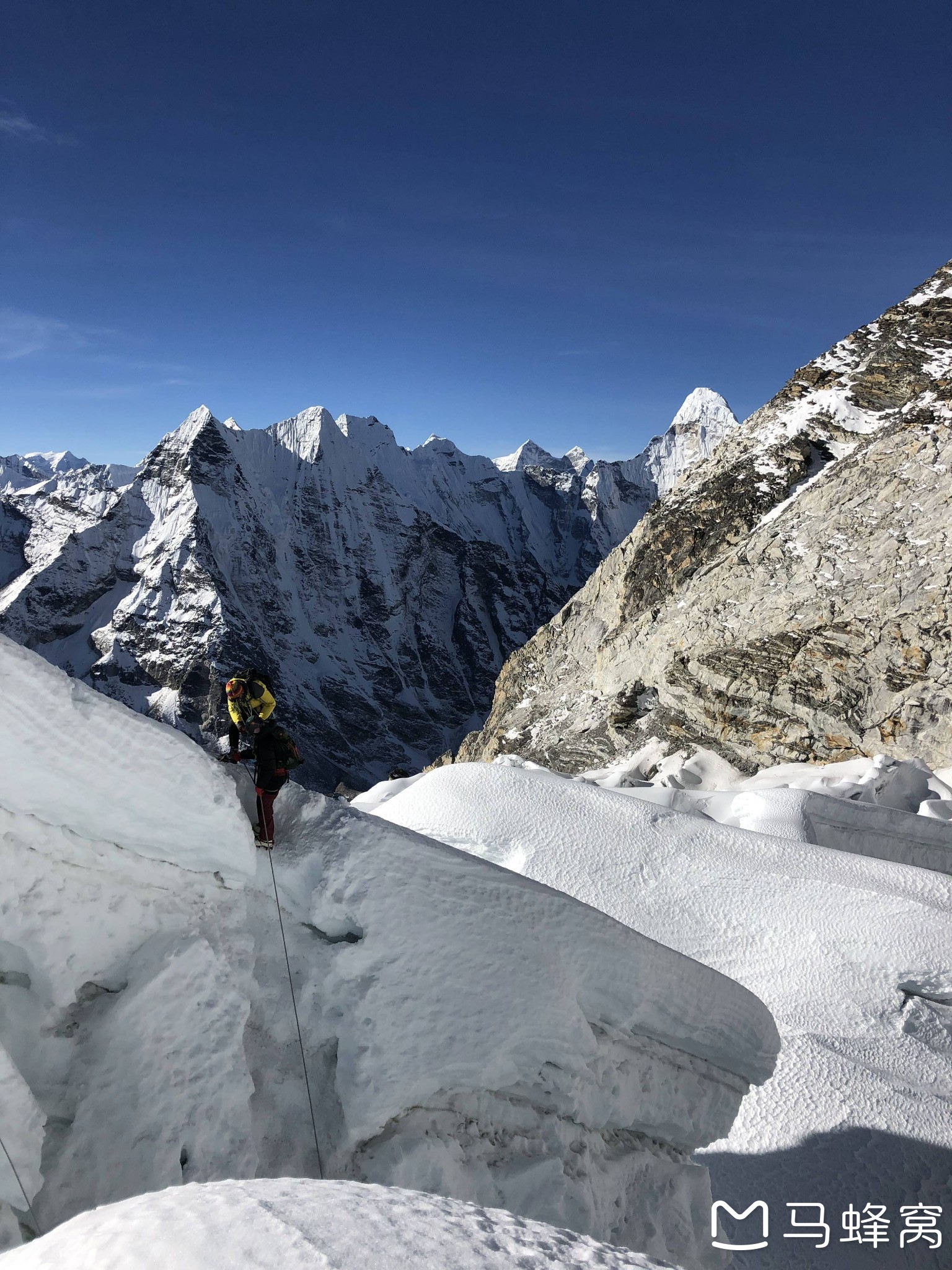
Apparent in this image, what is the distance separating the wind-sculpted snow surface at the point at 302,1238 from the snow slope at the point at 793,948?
4.10 metres

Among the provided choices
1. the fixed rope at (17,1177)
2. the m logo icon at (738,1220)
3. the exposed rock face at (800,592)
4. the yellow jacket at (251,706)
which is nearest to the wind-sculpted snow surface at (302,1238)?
the fixed rope at (17,1177)

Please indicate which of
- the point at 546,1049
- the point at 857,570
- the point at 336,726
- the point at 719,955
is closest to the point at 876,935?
the point at 719,955

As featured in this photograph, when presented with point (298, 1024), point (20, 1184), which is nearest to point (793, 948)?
point (298, 1024)

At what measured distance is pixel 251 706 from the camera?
13.9ft

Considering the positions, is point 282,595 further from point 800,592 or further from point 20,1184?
point 20,1184

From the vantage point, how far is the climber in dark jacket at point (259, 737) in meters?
3.67

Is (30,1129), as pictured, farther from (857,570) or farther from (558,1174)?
(857,570)

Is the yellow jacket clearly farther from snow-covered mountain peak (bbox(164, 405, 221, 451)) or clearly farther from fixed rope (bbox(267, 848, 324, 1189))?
snow-covered mountain peak (bbox(164, 405, 221, 451))

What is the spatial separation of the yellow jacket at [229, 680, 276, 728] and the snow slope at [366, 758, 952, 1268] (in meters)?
4.04

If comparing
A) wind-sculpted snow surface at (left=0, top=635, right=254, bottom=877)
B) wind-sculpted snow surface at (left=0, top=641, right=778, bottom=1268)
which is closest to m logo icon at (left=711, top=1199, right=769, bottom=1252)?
wind-sculpted snow surface at (left=0, top=641, right=778, bottom=1268)

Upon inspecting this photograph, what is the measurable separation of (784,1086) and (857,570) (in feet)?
42.4

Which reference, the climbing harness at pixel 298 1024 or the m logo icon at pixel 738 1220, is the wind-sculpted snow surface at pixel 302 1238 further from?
the m logo icon at pixel 738 1220

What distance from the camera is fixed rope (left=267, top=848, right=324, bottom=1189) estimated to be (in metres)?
3.29

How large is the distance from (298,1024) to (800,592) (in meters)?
15.9
